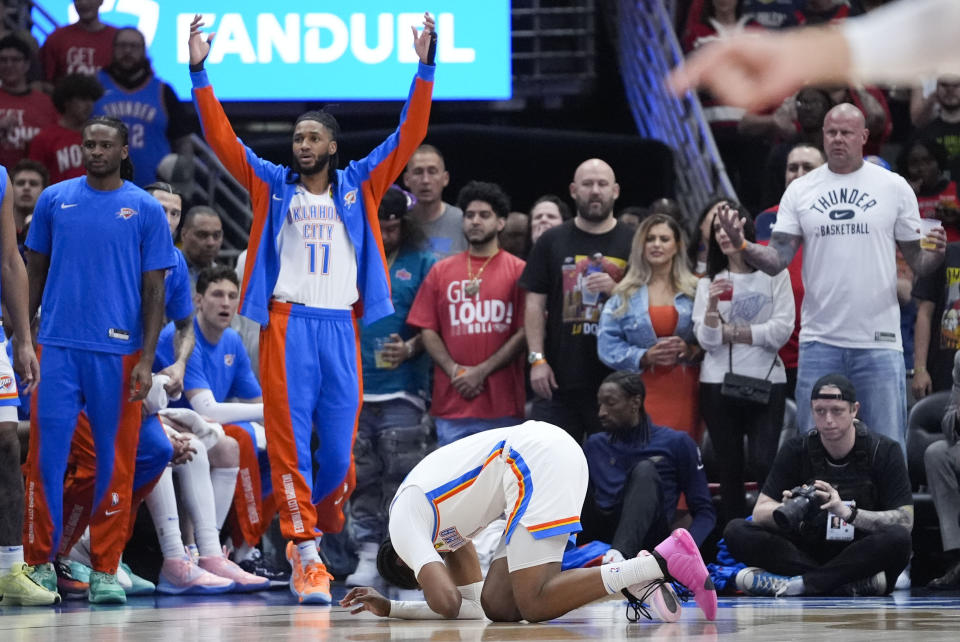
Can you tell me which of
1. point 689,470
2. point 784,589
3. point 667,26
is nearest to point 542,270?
point 689,470

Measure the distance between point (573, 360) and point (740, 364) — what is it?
2.99 feet

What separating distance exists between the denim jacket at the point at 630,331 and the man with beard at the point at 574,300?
7.2 inches

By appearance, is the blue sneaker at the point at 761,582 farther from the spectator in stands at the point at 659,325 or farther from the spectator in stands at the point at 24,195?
the spectator in stands at the point at 24,195

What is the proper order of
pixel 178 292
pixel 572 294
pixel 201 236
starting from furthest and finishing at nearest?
pixel 201 236 < pixel 572 294 < pixel 178 292

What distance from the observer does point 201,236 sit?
7859 mm

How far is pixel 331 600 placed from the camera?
604 cm

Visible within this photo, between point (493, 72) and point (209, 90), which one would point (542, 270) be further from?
point (493, 72)

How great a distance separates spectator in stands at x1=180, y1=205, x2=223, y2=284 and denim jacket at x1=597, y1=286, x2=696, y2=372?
88.7 inches

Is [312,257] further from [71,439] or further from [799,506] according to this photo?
[799,506]

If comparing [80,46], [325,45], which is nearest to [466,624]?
Result: [80,46]

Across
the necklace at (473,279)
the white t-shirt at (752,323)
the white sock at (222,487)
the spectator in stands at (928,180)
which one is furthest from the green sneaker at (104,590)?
the spectator in stands at (928,180)

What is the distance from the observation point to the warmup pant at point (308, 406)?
596 cm

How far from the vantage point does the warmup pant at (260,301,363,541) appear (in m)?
5.96

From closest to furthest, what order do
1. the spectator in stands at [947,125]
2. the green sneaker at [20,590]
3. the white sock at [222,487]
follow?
the green sneaker at [20,590], the white sock at [222,487], the spectator in stands at [947,125]
